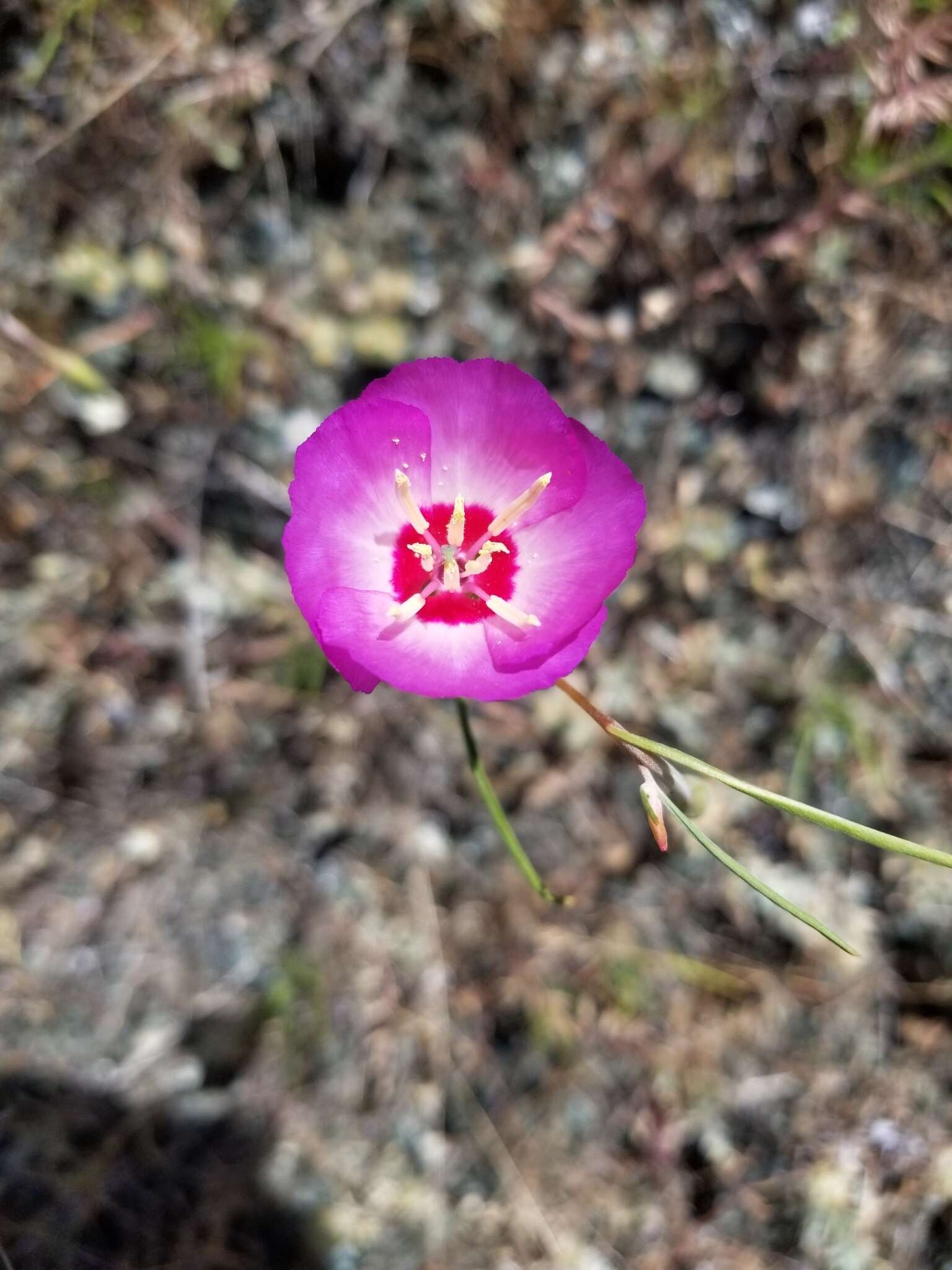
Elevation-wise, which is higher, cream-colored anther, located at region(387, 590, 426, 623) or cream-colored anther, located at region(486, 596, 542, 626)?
cream-colored anther, located at region(387, 590, 426, 623)

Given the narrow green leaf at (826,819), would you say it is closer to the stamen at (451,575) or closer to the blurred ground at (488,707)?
the stamen at (451,575)

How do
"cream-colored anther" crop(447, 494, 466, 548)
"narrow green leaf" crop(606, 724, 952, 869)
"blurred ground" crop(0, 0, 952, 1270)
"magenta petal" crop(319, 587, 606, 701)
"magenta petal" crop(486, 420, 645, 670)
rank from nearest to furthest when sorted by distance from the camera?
"narrow green leaf" crop(606, 724, 952, 869), "magenta petal" crop(319, 587, 606, 701), "magenta petal" crop(486, 420, 645, 670), "cream-colored anther" crop(447, 494, 466, 548), "blurred ground" crop(0, 0, 952, 1270)

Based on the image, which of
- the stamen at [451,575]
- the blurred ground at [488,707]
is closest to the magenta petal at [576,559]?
the stamen at [451,575]

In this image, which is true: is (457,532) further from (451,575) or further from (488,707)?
(488,707)

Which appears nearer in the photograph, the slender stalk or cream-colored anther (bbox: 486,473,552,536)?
the slender stalk

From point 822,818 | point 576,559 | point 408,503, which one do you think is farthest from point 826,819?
point 408,503

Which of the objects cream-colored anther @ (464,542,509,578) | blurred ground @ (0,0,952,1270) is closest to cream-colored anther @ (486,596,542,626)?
cream-colored anther @ (464,542,509,578)

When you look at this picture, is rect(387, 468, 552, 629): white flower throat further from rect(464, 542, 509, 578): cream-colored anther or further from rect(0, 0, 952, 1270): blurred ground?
rect(0, 0, 952, 1270): blurred ground

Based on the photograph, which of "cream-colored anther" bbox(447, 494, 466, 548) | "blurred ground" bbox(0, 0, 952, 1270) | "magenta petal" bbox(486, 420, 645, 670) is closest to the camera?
"magenta petal" bbox(486, 420, 645, 670)
